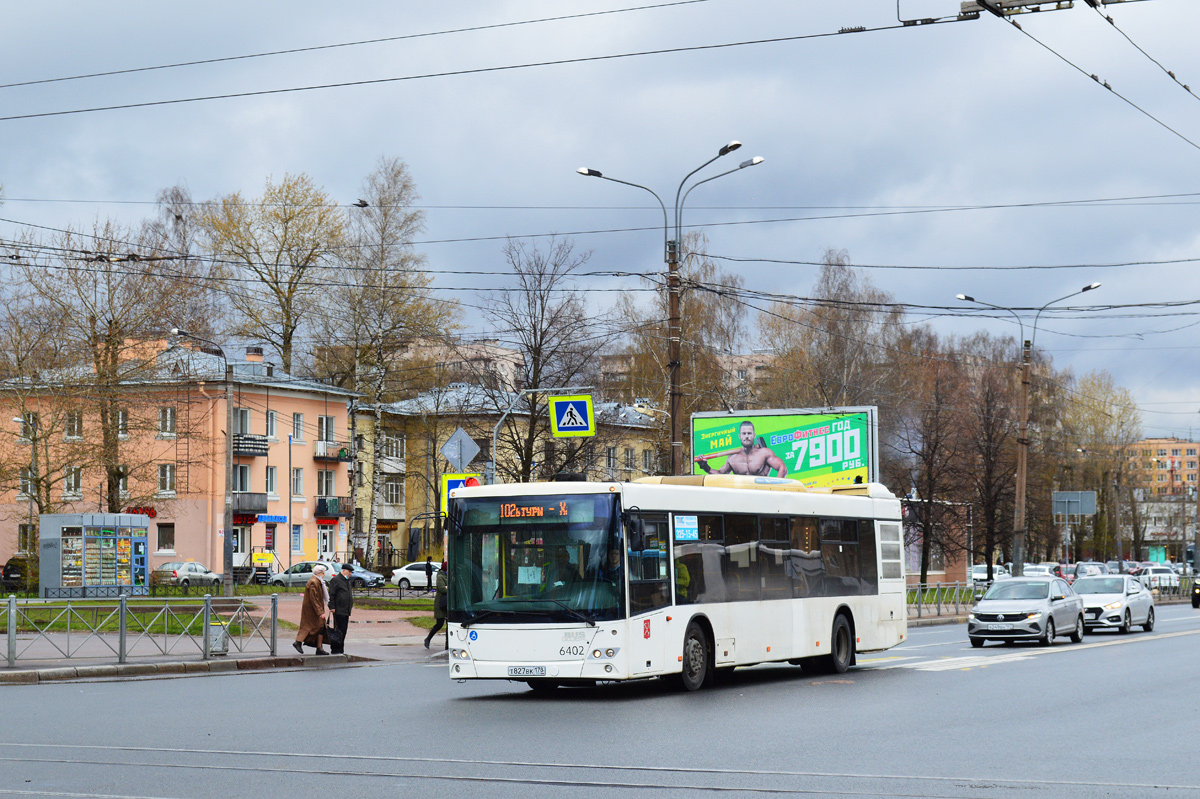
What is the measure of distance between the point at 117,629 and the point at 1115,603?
24.0 meters

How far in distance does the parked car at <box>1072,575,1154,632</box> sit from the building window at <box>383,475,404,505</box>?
52.6 metres

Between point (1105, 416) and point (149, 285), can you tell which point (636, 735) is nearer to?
point (149, 285)

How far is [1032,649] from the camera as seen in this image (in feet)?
88.4

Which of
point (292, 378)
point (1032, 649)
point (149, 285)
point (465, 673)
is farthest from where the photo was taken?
point (292, 378)

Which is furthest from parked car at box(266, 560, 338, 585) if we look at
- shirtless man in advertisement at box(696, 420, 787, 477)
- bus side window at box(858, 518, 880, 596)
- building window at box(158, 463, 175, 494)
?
bus side window at box(858, 518, 880, 596)

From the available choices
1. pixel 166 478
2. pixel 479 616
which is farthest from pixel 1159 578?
pixel 479 616

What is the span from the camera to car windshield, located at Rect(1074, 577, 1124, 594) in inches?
1394

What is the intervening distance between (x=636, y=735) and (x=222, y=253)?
55.3 meters

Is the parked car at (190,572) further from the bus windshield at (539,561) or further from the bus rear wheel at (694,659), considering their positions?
the bus rear wheel at (694,659)

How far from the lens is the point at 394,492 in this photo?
83.5 m

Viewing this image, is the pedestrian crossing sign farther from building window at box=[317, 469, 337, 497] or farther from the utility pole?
building window at box=[317, 469, 337, 497]

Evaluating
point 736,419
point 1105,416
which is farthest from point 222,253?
point 1105,416

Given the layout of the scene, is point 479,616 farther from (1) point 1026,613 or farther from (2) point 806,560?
(1) point 1026,613

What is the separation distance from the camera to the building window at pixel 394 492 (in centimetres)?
8253
